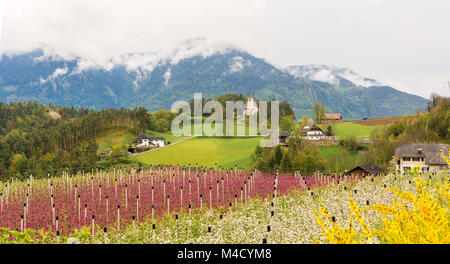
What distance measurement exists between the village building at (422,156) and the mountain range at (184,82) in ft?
6.05

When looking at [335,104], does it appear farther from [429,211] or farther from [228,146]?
[429,211]

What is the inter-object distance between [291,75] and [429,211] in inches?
4392

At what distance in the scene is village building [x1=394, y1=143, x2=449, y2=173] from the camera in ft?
37.4

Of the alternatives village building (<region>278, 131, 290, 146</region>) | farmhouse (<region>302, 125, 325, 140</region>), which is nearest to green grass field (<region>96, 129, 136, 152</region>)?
village building (<region>278, 131, 290, 146</region>)

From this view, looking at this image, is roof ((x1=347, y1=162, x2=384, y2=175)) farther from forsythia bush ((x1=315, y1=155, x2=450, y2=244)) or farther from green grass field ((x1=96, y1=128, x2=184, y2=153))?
forsythia bush ((x1=315, y1=155, x2=450, y2=244))

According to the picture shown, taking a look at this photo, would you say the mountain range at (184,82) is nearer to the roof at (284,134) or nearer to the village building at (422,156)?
the village building at (422,156)

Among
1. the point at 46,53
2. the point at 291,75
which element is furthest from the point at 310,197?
the point at 291,75

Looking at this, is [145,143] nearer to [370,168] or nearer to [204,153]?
[204,153]

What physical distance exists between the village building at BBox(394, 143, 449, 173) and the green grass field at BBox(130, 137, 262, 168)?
7.08m

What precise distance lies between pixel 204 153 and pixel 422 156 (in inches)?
348

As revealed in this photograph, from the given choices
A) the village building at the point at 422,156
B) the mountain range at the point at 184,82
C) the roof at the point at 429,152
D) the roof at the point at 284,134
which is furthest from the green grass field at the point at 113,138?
the roof at the point at 429,152

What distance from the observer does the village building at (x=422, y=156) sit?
11.4m

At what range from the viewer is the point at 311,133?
57.8 ft

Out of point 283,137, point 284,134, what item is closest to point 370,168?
point 283,137
